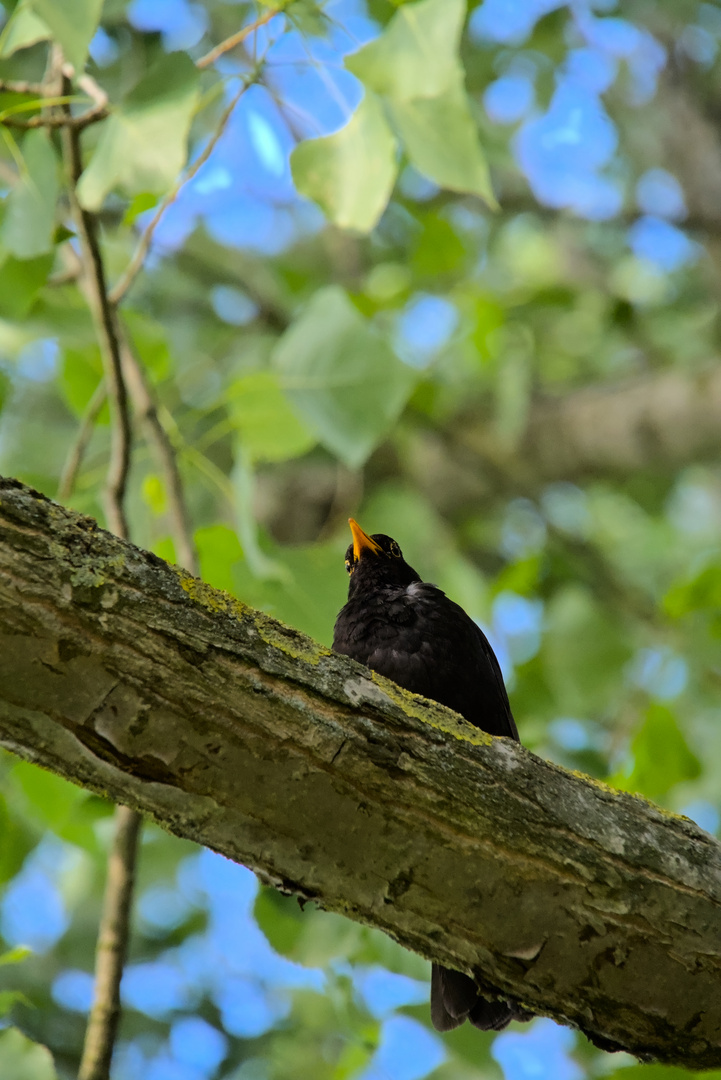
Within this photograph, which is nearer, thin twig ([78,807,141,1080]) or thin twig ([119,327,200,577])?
thin twig ([78,807,141,1080])

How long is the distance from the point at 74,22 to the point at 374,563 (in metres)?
1.60

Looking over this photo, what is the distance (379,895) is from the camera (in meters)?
1.40

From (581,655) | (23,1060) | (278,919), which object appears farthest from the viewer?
(581,655)

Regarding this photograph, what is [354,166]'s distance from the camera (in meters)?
2.06

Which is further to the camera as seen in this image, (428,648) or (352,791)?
(428,648)

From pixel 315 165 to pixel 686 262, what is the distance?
5640 millimetres

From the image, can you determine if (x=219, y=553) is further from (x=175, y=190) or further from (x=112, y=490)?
(x=175, y=190)

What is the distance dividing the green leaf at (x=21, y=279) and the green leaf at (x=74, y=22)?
2.74 feet

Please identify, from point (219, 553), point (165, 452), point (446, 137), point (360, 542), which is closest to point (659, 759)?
point (360, 542)

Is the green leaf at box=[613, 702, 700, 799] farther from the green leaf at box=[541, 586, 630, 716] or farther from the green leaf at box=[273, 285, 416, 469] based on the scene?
the green leaf at box=[273, 285, 416, 469]

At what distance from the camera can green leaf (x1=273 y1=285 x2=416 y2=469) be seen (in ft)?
8.64

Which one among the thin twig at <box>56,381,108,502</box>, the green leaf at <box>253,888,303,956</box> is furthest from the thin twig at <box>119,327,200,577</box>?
the green leaf at <box>253,888,303,956</box>

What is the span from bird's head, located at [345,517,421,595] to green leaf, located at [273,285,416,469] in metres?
0.35

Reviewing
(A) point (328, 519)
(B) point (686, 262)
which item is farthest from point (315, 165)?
(B) point (686, 262)
